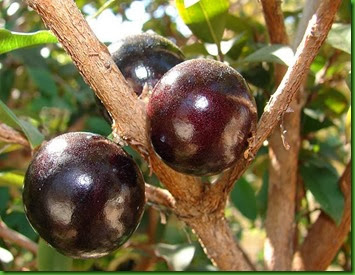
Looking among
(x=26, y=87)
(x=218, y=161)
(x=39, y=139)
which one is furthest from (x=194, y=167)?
(x=26, y=87)

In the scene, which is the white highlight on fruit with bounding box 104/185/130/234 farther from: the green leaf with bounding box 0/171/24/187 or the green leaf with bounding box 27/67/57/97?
the green leaf with bounding box 27/67/57/97

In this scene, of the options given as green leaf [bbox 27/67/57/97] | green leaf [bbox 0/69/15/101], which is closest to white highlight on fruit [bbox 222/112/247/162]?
green leaf [bbox 27/67/57/97]

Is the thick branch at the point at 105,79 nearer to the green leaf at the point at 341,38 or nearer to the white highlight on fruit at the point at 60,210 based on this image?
the white highlight on fruit at the point at 60,210

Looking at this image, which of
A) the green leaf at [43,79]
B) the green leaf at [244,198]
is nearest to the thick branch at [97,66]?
the green leaf at [244,198]

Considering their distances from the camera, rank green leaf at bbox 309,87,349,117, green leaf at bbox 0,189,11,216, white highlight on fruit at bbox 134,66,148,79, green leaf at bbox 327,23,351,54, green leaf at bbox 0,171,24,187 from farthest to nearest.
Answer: green leaf at bbox 309,87,349,117 < green leaf at bbox 0,189,11,216 < green leaf at bbox 0,171,24,187 < green leaf at bbox 327,23,351,54 < white highlight on fruit at bbox 134,66,148,79

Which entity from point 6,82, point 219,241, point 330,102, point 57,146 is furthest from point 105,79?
point 6,82

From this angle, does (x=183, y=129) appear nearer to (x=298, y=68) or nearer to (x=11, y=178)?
(x=298, y=68)

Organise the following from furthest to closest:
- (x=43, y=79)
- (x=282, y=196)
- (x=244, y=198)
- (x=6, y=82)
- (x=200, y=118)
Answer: (x=6, y=82) < (x=43, y=79) < (x=244, y=198) < (x=282, y=196) < (x=200, y=118)

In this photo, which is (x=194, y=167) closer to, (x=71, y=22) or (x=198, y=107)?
(x=198, y=107)
